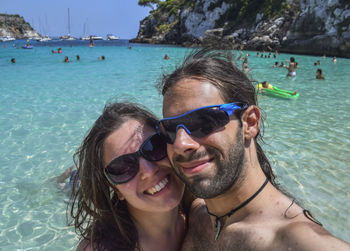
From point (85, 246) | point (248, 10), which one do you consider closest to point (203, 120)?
point (85, 246)

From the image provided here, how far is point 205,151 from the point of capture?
1613 millimetres

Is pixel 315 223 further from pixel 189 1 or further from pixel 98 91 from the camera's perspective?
pixel 189 1

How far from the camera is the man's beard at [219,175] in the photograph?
156 centimetres

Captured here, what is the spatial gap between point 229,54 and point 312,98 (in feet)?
35.7

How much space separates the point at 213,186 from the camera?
1.56m

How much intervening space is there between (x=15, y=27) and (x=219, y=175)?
148 metres

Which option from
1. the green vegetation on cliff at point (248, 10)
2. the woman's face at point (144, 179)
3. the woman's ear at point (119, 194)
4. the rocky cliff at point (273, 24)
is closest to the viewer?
the woman's face at point (144, 179)

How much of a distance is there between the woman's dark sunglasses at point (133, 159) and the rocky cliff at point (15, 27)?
448 feet

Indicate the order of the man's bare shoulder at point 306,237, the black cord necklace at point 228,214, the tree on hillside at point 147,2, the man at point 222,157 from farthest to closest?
the tree on hillside at point 147,2, the black cord necklace at point 228,214, the man at point 222,157, the man's bare shoulder at point 306,237

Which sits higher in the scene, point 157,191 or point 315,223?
point 315,223

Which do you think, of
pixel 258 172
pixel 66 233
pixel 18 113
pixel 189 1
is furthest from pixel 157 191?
pixel 189 1

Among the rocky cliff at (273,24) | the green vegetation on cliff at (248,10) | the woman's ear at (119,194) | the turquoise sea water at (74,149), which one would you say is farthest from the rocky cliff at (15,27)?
the woman's ear at (119,194)

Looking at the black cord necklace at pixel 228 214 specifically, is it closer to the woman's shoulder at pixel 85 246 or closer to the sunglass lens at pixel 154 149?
the sunglass lens at pixel 154 149

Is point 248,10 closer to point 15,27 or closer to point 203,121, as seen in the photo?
point 203,121
